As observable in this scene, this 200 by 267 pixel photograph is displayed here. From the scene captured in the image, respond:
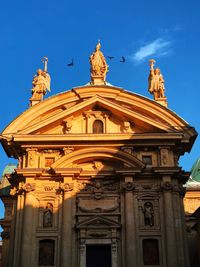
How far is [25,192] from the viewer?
870 inches

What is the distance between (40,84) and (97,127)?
169 inches

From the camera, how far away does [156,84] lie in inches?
999

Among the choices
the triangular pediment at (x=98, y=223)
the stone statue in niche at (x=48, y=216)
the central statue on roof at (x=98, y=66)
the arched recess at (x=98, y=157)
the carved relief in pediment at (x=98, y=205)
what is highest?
the central statue on roof at (x=98, y=66)

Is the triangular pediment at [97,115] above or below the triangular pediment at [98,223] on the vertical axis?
above

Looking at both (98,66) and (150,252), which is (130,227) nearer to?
(150,252)

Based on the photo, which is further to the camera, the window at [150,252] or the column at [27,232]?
the window at [150,252]

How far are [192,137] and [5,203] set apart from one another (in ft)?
44.2

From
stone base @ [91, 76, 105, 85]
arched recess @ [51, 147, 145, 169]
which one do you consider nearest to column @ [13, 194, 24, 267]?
arched recess @ [51, 147, 145, 169]

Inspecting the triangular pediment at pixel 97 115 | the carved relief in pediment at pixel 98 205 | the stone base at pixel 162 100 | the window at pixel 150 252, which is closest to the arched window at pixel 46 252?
the carved relief in pediment at pixel 98 205

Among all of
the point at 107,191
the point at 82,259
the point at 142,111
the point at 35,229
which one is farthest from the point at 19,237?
the point at 142,111

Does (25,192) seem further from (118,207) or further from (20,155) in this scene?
(118,207)

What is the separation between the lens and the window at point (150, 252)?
68.5ft

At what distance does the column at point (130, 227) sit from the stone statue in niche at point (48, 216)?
3.57 m

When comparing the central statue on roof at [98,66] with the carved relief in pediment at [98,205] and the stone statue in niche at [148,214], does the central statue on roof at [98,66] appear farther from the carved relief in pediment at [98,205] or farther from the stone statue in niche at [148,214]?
the stone statue in niche at [148,214]
